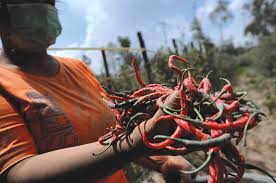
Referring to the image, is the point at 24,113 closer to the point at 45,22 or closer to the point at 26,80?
the point at 26,80

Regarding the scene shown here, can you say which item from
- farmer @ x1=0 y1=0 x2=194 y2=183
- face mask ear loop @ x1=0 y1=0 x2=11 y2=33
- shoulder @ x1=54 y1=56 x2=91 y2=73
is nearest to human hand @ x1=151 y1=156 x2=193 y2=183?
farmer @ x1=0 y1=0 x2=194 y2=183

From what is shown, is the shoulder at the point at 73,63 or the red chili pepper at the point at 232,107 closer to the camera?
the red chili pepper at the point at 232,107

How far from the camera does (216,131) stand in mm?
703

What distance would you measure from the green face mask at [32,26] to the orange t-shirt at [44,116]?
15cm

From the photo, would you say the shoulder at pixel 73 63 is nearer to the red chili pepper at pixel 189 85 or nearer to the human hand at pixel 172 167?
the human hand at pixel 172 167

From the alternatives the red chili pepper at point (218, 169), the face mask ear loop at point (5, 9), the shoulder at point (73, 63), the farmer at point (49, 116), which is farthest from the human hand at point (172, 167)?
the face mask ear loop at point (5, 9)

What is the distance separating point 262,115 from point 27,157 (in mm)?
611

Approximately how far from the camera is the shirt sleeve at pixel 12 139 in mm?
949

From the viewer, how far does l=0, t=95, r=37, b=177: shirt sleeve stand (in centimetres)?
95

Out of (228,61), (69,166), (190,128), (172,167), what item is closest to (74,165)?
(69,166)

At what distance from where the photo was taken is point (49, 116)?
1062 millimetres

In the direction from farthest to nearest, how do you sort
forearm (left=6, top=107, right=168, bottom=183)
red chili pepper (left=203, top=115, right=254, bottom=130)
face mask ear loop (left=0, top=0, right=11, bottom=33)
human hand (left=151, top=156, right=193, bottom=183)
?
human hand (left=151, top=156, right=193, bottom=183)
face mask ear loop (left=0, top=0, right=11, bottom=33)
forearm (left=6, top=107, right=168, bottom=183)
red chili pepper (left=203, top=115, right=254, bottom=130)

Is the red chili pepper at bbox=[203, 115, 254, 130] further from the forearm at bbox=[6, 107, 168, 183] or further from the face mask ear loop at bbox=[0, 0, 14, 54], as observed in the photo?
the face mask ear loop at bbox=[0, 0, 14, 54]

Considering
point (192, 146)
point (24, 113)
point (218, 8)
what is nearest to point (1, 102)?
point (24, 113)
